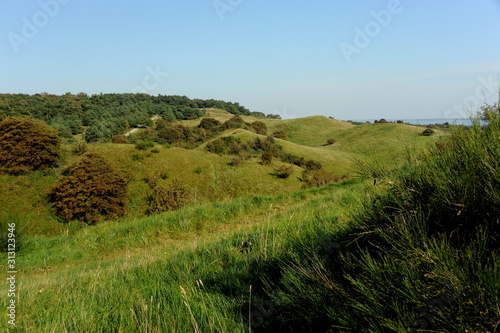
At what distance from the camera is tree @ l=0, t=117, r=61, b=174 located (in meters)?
21.5

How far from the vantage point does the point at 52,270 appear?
835 centimetres

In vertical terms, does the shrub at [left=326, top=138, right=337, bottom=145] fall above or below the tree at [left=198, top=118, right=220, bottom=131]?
below

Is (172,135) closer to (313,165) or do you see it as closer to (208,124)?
(208,124)

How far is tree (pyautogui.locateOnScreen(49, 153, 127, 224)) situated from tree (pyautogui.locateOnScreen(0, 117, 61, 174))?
4.21 meters

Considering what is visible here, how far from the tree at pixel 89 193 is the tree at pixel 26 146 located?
4213mm

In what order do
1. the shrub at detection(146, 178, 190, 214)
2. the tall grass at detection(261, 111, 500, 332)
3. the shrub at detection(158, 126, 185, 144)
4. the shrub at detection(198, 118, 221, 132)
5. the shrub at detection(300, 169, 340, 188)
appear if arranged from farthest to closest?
the shrub at detection(198, 118, 221, 132) → the shrub at detection(158, 126, 185, 144) → the shrub at detection(300, 169, 340, 188) → the shrub at detection(146, 178, 190, 214) → the tall grass at detection(261, 111, 500, 332)

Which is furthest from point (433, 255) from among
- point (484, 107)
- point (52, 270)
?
point (52, 270)

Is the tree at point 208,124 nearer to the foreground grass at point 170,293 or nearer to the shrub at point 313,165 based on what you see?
the shrub at point 313,165

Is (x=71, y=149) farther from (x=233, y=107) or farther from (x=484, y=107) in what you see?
(x=233, y=107)

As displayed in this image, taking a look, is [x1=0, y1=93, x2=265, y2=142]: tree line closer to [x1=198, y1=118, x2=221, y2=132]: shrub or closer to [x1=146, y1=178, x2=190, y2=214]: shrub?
[x1=198, y1=118, x2=221, y2=132]: shrub

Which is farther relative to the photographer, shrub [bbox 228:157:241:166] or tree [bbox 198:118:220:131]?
tree [bbox 198:118:220:131]

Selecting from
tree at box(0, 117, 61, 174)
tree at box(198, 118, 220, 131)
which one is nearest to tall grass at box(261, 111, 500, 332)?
tree at box(0, 117, 61, 174)

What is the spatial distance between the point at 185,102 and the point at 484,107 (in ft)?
415

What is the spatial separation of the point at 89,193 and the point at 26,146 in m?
8.15
